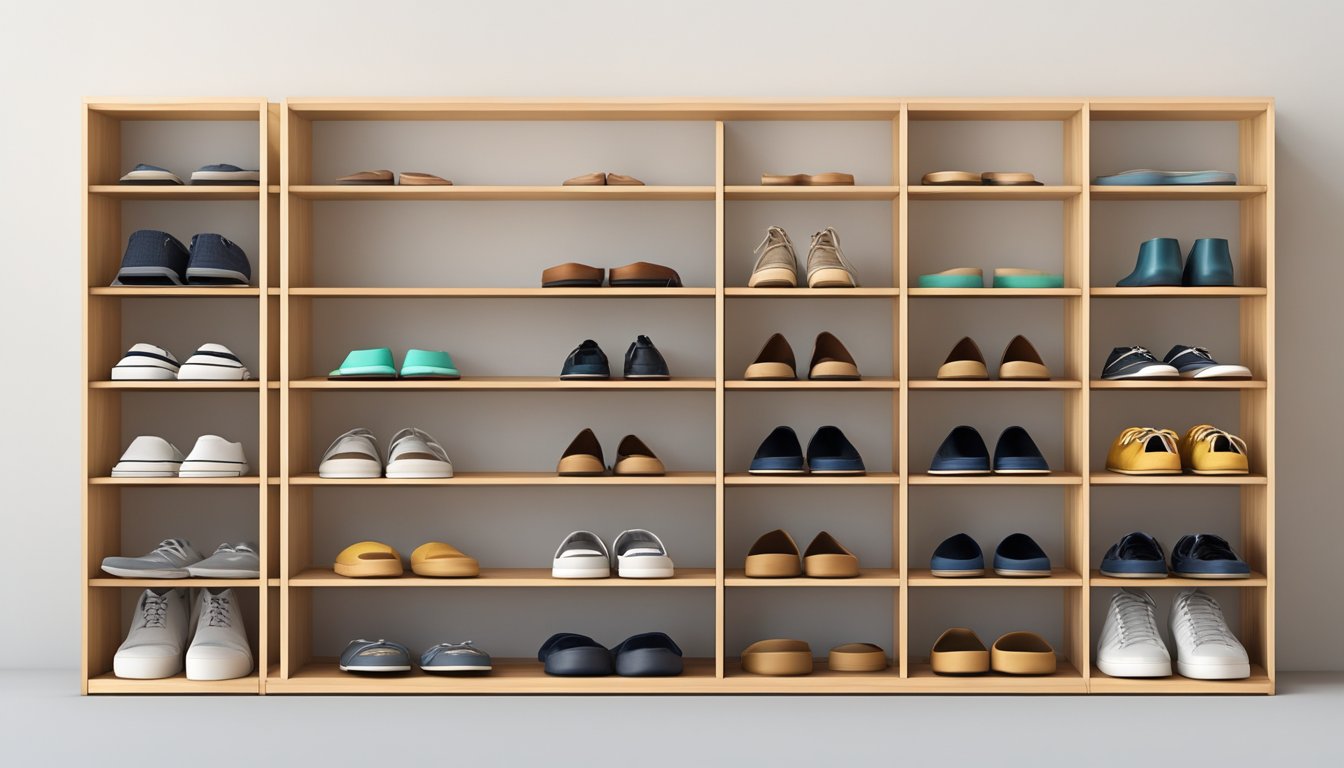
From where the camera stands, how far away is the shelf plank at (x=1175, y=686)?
12.3ft

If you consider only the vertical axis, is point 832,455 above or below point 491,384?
below

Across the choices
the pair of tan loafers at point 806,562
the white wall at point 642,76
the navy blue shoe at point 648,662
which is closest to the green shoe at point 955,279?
the white wall at point 642,76

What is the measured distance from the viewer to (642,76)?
419cm

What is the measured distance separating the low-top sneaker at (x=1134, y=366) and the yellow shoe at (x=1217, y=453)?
9.0 inches

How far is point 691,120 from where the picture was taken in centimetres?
415

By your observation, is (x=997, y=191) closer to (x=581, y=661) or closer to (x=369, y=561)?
(x=581, y=661)

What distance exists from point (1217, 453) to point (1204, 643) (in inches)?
24.6

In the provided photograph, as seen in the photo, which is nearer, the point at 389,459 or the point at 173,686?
the point at 173,686

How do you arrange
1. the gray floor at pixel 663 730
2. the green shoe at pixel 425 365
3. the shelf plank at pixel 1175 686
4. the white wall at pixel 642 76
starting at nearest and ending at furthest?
1. the gray floor at pixel 663 730
2. the shelf plank at pixel 1175 686
3. the green shoe at pixel 425 365
4. the white wall at pixel 642 76

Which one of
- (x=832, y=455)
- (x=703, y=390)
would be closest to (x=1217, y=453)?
(x=832, y=455)

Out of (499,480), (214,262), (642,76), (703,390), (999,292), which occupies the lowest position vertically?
(499,480)

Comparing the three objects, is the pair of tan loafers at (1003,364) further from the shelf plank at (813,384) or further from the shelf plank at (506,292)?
the shelf plank at (506,292)

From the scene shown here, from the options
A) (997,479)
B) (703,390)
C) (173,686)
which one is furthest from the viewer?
(703,390)
